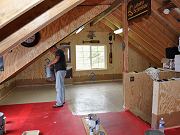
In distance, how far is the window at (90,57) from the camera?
898 cm

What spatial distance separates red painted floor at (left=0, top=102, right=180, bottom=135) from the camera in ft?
11.8

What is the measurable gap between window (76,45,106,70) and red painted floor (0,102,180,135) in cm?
406

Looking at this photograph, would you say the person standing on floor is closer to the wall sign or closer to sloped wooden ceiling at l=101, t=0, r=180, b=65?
the wall sign

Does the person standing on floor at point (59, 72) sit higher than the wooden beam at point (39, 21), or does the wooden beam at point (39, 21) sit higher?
the wooden beam at point (39, 21)

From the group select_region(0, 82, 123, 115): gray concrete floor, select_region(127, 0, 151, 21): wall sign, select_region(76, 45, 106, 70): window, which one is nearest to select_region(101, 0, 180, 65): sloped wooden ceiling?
select_region(127, 0, 151, 21): wall sign

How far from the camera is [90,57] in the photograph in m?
9.11

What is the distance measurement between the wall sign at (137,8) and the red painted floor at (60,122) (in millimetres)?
2080

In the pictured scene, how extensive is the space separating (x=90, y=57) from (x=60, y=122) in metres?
5.28

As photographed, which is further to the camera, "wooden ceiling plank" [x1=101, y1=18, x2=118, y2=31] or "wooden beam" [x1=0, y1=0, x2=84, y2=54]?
"wooden ceiling plank" [x1=101, y1=18, x2=118, y2=31]

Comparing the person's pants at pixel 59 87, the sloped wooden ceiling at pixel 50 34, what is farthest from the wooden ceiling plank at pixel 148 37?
the person's pants at pixel 59 87

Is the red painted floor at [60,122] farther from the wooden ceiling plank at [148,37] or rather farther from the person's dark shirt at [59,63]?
the wooden ceiling plank at [148,37]

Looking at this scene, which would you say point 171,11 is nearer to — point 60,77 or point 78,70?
point 60,77

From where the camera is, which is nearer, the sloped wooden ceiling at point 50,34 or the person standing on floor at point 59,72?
the sloped wooden ceiling at point 50,34

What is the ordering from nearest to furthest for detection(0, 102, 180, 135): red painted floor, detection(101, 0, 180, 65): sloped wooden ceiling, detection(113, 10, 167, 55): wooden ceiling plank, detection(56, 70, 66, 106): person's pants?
detection(0, 102, 180, 135): red painted floor < detection(101, 0, 180, 65): sloped wooden ceiling < detection(56, 70, 66, 106): person's pants < detection(113, 10, 167, 55): wooden ceiling plank
